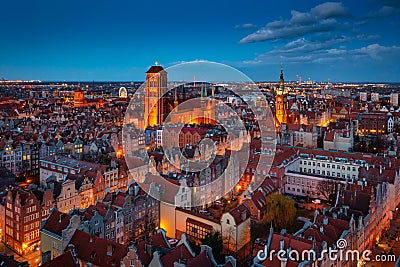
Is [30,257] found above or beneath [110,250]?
beneath

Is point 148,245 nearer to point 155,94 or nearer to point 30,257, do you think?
point 30,257

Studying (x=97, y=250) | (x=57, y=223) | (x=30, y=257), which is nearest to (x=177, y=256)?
(x=97, y=250)

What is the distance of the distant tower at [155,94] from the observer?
45688 millimetres

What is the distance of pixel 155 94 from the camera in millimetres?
46375

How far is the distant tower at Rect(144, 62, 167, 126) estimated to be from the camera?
4569 centimetres

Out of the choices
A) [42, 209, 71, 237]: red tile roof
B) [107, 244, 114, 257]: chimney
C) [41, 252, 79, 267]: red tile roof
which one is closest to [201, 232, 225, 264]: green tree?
[107, 244, 114, 257]: chimney

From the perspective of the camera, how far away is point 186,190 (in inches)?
716

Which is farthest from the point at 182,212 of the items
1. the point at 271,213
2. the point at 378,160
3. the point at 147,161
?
the point at 378,160

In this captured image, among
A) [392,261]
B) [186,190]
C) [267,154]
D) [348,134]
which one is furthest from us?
[348,134]

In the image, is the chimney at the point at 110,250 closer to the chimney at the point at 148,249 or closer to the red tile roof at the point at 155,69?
the chimney at the point at 148,249

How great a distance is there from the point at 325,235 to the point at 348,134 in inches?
896

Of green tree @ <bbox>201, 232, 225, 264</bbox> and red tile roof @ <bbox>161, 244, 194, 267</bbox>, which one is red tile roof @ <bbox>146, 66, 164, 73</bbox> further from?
red tile roof @ <bbox>161, 244, 194, 267</bbox>

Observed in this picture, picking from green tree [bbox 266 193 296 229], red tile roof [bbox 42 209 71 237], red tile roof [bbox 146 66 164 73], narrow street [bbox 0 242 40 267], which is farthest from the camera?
red tile roof [bbox 146 66 164 73]

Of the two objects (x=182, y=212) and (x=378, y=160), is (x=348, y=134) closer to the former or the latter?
(x=378, y=160)
